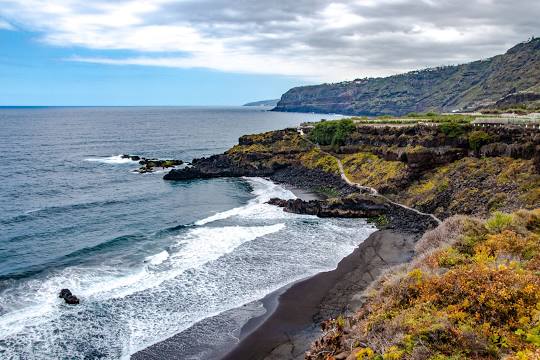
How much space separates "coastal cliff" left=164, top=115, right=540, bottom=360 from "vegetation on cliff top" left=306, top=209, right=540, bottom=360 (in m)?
0.05

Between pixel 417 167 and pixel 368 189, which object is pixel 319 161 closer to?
pixel 368 189

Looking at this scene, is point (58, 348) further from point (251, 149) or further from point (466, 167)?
point (251, 149)

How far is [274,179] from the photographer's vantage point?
86.8 m

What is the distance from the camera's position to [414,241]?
45.9 m

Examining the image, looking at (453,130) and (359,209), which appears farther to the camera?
(453,130)

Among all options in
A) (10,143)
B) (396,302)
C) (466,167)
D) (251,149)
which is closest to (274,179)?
(251,149)

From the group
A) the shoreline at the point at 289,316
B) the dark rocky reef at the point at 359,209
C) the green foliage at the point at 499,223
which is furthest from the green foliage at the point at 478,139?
the green foliage at the point at 499,223

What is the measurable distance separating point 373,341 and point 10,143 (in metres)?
151

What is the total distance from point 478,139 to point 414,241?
23.0 m

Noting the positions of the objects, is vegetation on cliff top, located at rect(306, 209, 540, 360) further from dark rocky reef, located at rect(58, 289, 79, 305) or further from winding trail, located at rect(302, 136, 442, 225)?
winding trail, located at rect(302, 136, 442, 225)

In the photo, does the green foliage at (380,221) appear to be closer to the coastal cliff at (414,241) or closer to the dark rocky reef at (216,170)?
the coastal cliff at (414,241)

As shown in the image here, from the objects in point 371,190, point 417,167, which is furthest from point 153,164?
point 417,167

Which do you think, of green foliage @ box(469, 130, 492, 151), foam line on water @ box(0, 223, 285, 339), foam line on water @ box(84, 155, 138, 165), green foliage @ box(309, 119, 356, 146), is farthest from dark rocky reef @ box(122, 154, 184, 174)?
green foliage @ box(469, 130, 492, 151)

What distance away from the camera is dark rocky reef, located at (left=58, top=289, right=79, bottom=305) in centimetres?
3200
